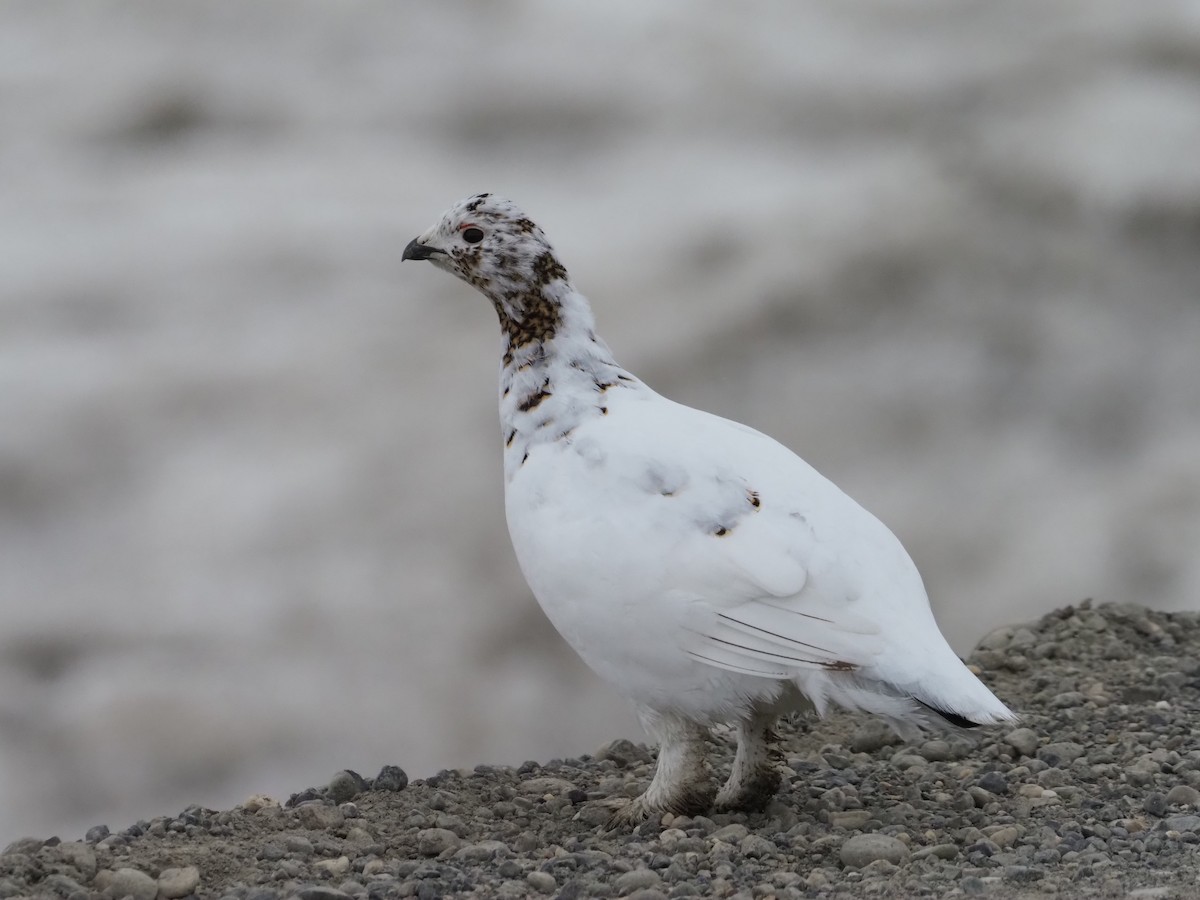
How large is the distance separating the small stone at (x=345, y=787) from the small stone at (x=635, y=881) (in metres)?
1.61

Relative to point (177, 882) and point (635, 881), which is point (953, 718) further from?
point (177, 882)

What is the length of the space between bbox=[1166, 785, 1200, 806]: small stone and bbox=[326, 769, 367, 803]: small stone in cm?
289

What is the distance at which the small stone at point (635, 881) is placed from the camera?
4406 mm

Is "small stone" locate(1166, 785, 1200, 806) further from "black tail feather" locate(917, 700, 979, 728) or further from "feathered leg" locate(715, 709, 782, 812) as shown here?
"feathered leg" locate(715, 709, 782, 812)

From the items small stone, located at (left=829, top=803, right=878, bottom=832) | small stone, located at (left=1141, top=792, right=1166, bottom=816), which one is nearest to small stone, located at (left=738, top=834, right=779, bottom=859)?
small stone, located at (left=829, top=803, right=878, bottom=832)

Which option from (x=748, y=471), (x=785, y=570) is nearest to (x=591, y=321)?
(x=748, y=471)

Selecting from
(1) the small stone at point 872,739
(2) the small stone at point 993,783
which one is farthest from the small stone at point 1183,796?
(1) the small stone at point 872,739

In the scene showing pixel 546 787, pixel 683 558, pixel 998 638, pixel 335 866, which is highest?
pixel 998 638

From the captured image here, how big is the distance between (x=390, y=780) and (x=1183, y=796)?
9.30ft

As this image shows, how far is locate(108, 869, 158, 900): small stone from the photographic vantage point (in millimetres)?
4469

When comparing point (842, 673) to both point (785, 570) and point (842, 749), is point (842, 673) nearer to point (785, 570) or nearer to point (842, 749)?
point (785, 570)

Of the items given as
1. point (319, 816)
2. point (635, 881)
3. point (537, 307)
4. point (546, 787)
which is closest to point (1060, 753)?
point (546, 787)

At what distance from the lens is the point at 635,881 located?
4.43 meters

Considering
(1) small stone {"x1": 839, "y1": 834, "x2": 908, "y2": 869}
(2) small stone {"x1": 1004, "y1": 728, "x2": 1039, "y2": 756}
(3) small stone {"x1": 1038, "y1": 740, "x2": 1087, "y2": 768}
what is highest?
(2) small stone {"x1": 1004, "y1": 728, "x2": 1039, "y2": 756}
